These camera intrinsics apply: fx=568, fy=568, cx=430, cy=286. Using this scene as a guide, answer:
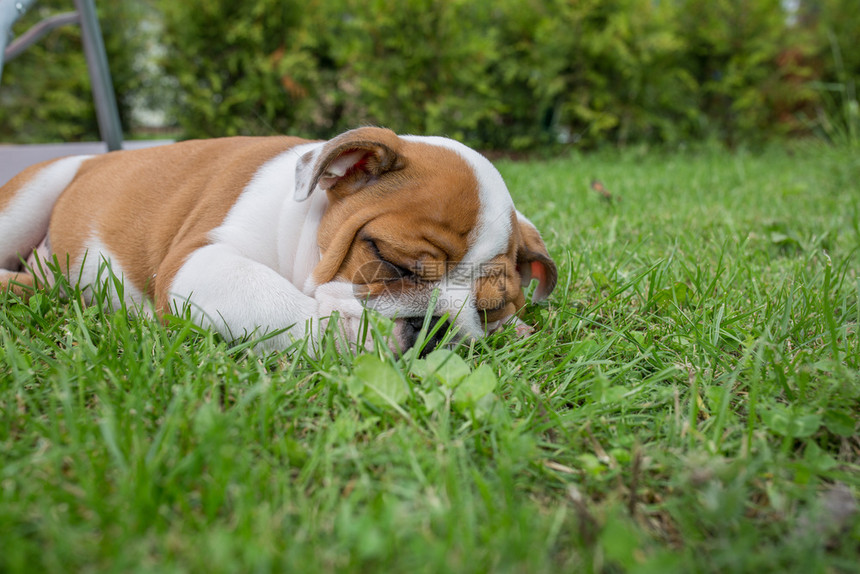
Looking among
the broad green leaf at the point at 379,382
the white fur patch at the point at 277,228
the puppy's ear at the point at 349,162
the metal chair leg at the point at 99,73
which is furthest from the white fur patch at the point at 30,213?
the broad green leaf at the point at 379,382

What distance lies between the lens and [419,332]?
2.27 meters

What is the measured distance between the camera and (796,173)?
25.0 ft

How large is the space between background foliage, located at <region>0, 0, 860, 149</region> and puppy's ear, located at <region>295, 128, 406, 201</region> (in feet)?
20.9

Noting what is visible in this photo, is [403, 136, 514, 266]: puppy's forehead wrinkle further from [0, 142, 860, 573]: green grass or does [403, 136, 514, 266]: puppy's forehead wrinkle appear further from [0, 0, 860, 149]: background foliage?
[0, 0, 860, 149]: background foliage

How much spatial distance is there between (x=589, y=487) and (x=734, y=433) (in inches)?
22.8

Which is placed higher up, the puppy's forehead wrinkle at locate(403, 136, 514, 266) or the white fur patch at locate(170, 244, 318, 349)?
the puppy's forehead wrinkle at locate(403, 136, 514, 266)

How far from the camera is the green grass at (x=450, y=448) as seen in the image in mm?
1211

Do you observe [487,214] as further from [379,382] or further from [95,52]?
[95,52]

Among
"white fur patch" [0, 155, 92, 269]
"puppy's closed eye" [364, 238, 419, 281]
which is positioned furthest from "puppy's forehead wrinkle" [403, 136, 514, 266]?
"white fur patch" [0, 155, 92, 269]

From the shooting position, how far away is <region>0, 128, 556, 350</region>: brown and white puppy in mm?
2330

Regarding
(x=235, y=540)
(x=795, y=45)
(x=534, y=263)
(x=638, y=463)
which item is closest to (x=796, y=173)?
(x=795, y=45)

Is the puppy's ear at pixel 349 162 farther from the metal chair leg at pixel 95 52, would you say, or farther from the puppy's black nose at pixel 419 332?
the metal chair leg at pixel 95 52

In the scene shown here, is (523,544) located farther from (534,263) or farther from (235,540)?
(534,263)

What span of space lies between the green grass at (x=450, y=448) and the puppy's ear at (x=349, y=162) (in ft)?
2.56
